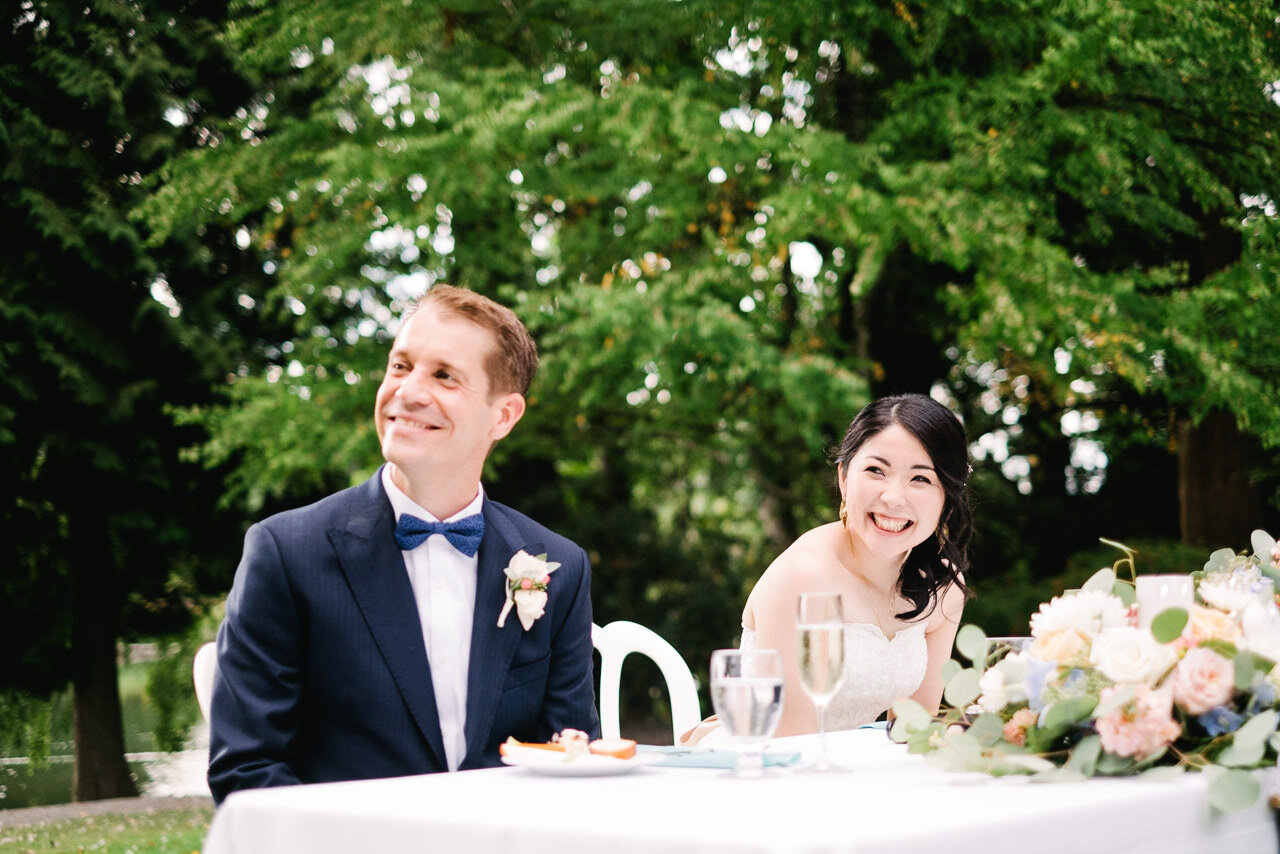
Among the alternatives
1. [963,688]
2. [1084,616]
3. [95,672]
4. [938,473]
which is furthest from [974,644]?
[95,672]

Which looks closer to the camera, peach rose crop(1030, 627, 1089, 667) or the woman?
peach rose crop(1030, 627, 1089, 667)

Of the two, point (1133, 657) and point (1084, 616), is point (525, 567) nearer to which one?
point (1084, 616)

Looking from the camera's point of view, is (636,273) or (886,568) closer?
(886,568)

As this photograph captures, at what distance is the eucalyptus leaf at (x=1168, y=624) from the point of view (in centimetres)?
192

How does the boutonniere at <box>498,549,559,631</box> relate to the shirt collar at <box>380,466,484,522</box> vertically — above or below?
below

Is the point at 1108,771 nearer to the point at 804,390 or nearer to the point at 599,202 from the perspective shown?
the point at 804,390

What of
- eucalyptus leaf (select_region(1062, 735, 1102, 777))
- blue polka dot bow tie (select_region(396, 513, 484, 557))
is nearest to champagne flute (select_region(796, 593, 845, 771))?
eucalyptus leaf (select_region(1062, 735, 1102, 777))

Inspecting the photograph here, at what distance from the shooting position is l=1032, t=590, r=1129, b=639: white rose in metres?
2.06

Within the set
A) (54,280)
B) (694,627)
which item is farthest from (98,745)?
(694,627)

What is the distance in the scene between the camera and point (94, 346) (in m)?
10.2

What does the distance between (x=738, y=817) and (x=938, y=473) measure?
229cm

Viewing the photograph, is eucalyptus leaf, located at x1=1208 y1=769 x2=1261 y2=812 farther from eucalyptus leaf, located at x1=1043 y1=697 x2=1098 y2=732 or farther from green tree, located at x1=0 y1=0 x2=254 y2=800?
green tree, located at x1=0 y1=0 x2=254 y2=800

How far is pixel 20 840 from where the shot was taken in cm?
786

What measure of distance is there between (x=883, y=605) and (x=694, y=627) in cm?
730
